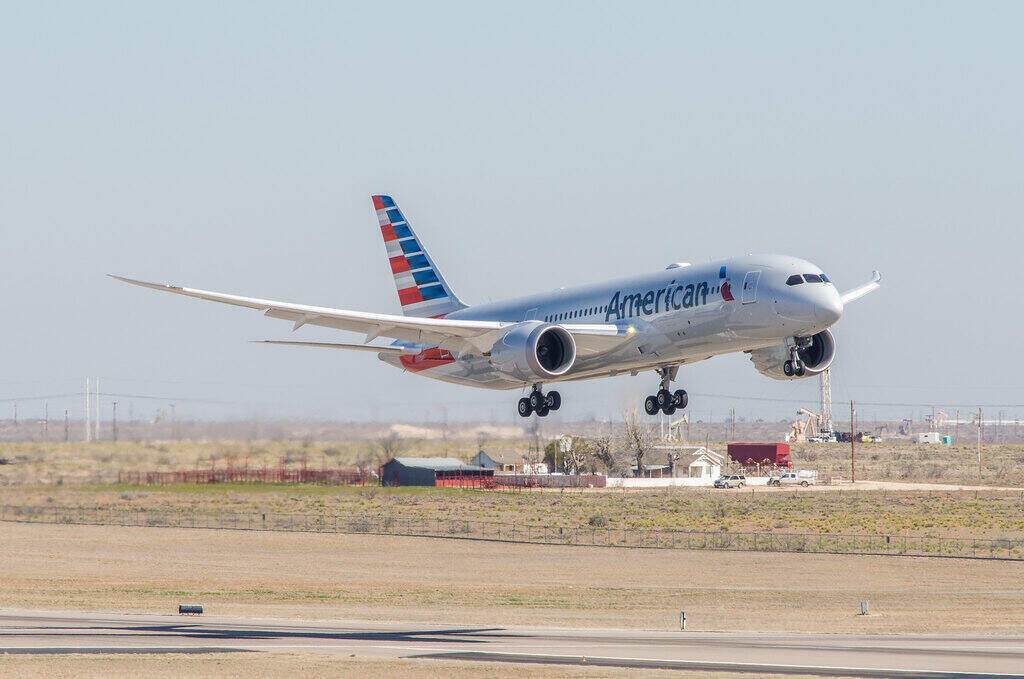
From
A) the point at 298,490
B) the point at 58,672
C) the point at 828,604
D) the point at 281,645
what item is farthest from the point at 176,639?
the point at 298,490

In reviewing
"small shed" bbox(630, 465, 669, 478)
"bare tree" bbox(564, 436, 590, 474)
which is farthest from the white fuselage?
"small shed" bbox(630, 465, 669, 478)

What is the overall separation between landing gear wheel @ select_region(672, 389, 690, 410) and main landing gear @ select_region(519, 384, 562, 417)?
16.2 feet

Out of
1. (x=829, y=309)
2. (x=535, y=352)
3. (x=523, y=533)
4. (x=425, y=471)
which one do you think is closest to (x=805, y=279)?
(x=829, y=309)

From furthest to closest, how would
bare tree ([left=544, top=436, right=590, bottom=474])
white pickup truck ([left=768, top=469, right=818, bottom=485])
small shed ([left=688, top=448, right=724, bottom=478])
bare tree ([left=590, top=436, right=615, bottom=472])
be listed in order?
bare tree ([left=590, top=436, right=615, bottom=472]), bare tree ([left=544, top=436, right=590, bottom=474]), small shed ([left=688, top=448, right=724, bottom=478]), white pickup truck ([left=768, top=469, right=818, bottom=485])

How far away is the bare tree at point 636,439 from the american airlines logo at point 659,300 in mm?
112131

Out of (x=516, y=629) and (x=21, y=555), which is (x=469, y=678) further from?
(x=21, y=555)

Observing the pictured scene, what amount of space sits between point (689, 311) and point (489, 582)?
34.1 m

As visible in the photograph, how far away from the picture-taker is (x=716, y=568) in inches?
3396

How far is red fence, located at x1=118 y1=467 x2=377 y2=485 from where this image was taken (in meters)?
112

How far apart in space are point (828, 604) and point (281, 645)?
1237 inches

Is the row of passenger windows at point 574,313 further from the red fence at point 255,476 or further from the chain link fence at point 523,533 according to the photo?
the red fence at point 255,476

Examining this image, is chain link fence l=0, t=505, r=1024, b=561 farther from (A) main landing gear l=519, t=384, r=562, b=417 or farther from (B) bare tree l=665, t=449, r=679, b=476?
(B) bare tree l=665, t=449, r=679, b=476

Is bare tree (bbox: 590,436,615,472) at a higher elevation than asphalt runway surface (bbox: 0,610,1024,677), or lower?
higher

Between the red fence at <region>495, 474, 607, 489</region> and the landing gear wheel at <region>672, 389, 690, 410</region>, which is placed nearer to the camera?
the landing gear wheel at <region>672, 389, 690, 410</region>
